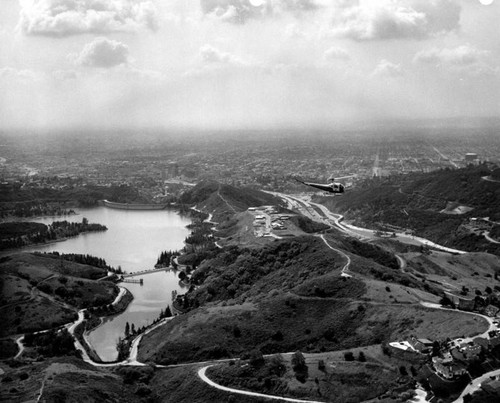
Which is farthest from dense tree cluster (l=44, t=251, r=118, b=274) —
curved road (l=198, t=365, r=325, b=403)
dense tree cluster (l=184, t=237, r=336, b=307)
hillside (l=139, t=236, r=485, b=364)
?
curved road (l=198, t=365, r=325, b=403)

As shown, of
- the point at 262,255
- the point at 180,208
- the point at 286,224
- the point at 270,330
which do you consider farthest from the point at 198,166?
the point at 270,330

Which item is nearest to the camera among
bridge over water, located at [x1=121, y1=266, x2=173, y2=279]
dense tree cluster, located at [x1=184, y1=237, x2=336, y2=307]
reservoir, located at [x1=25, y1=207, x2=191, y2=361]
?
dense tree cluster, located at [x1=184, y1=237, x2=336, y2=307]

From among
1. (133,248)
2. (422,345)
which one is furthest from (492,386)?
(133,248)

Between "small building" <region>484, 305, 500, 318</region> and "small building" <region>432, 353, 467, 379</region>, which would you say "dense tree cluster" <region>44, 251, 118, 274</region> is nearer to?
"small building" <region>484, 305, 500, 318</region>

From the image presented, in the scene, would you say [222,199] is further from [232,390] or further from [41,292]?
[232,390]

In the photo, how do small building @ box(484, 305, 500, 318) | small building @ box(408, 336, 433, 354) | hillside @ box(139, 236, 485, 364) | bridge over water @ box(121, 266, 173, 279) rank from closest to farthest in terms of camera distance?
1. small building @ box(408, 336, 433, 354)
2. small building @ box(484, 305, 500, 318)
3. hillside @ box(139, 236, 485, 364)
4. bridge over water @ box(121, 266, 173, 279)

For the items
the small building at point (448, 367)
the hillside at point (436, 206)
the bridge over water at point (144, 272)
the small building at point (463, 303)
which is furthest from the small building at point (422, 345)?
the hillside at point (436, 206)
